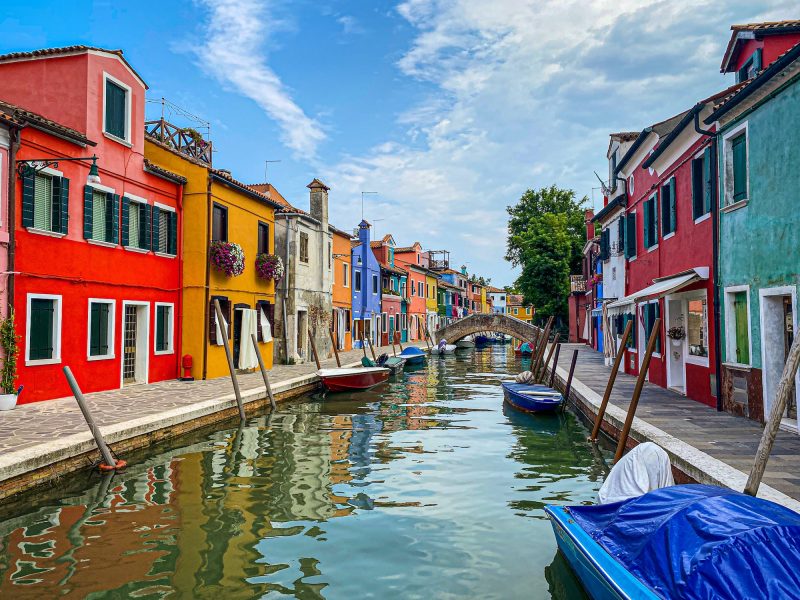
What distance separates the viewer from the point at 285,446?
11.7m

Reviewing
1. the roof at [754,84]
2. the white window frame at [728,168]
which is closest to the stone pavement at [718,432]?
the white window frame at [728,168]

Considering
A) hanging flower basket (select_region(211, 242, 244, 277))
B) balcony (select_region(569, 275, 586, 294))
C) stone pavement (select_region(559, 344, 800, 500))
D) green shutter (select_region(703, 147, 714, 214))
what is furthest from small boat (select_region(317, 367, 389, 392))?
balcony (select_region(569, 275, 586, 294))

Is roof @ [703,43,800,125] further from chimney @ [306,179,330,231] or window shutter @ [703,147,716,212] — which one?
chimney @ [306,179,330,231]

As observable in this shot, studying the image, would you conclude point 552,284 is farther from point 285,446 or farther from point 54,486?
point 54,486

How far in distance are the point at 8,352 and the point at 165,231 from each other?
666 centimetres

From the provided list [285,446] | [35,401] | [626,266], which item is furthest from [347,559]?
[626,266]

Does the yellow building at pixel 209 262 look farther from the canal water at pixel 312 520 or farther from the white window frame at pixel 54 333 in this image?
the canal water at pixel 312 520

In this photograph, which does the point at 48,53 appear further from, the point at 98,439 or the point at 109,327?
the point at 98,439

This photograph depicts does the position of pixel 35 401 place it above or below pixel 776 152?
below

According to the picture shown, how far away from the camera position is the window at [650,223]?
656 inches

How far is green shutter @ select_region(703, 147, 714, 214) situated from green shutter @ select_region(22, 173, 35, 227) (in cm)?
1429

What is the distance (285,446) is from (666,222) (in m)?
11.3

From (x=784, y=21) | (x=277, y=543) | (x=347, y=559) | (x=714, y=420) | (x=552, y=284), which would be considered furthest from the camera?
(x=552, y=284)

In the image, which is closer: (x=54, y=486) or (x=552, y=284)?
(x=54, y=486)
